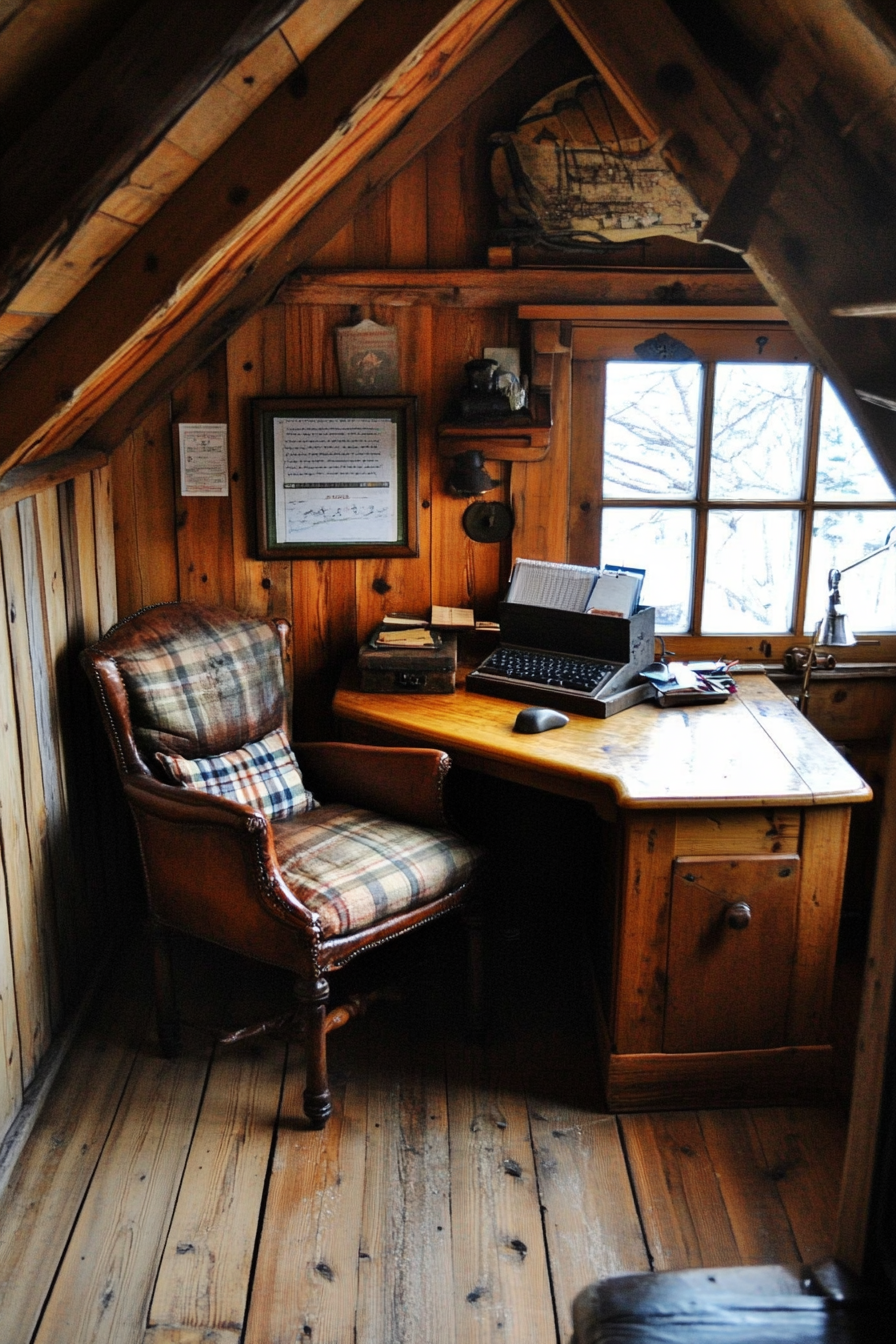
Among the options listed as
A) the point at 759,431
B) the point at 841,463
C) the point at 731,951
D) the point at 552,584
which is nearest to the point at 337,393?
the point at 552,584

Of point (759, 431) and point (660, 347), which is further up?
point (660, 347)

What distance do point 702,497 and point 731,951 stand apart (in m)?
1.26

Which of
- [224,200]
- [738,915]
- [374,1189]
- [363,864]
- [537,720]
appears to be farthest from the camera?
[537,720]

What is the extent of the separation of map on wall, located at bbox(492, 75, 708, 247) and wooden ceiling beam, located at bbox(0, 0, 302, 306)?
57.3 inches

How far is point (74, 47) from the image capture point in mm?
1491

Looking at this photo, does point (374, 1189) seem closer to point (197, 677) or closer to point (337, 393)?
point (197, 677)

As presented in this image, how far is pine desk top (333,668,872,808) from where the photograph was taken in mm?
2361

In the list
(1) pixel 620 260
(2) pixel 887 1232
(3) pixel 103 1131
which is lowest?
(3) pixel 103 1131

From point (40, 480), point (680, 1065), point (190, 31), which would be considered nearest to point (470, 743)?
point (680, 1065)

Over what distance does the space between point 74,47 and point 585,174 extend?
1573mm

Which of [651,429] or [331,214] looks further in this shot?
[651,429]

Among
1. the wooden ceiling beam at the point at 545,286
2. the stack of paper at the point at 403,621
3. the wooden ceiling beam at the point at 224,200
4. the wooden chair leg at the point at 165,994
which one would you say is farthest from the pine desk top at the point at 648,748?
the wooden ceiling beam at the point at 224,200

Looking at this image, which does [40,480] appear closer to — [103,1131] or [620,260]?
[103,1131]

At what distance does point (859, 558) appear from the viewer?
10.4 feet
